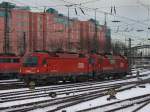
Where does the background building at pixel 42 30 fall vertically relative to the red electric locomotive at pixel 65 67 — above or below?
above

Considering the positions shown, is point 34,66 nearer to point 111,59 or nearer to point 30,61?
point 30,61

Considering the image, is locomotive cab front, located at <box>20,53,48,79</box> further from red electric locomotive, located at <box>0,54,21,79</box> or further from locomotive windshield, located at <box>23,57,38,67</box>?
red electric locomotive, located at <box>0,54,21,79</box>

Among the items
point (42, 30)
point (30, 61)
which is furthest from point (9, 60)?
point (42, 30)

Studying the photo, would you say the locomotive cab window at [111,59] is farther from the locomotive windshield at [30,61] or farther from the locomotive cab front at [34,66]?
the locomotive windshield at [30,61]

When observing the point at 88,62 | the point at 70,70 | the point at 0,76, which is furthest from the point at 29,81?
the point at 0,76

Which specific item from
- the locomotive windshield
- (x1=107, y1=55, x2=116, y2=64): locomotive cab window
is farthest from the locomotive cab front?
(x1=107, y1=55, x2=116, y2=64): locomotive cab window

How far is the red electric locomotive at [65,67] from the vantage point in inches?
1398

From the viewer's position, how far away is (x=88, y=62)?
42.8 metres

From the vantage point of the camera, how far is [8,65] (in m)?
46.5

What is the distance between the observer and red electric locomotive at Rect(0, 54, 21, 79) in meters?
46.1

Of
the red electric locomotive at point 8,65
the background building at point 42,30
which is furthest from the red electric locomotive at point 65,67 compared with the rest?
the background building at point 42,30

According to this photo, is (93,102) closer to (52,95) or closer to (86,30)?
(52,95)

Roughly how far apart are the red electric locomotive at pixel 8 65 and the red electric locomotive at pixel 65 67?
25.7 ft

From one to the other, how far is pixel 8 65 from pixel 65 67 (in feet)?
34.4
